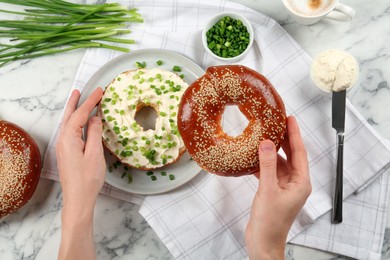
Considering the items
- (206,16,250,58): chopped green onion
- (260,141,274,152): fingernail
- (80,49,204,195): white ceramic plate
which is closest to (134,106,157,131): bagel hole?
(80,49,204,195): white ceramic plate

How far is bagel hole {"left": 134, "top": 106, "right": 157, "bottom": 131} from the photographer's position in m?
2.37

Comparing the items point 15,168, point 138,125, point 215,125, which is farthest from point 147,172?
point 15,168

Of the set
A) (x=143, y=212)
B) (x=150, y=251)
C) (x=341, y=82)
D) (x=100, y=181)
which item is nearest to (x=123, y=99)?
(x=100, y=181)

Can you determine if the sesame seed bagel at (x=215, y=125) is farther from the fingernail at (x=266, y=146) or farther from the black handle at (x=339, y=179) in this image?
the black handle at (x=339, y=179)

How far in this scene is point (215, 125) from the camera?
6.64 feet

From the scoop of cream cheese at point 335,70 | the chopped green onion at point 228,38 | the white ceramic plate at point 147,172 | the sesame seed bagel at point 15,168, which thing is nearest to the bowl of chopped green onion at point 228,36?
the chopped green onion at point 228,38

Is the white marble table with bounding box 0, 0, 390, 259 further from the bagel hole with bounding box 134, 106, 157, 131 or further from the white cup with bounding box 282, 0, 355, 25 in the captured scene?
the bagel hole with bounding box 134, 106, 157, 131

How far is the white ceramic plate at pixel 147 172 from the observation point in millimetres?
2316

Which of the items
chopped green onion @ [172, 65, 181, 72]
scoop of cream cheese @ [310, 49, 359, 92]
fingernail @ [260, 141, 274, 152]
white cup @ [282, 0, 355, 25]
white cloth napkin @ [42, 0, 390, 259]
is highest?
white cup @ [282, 0, 355, 25]

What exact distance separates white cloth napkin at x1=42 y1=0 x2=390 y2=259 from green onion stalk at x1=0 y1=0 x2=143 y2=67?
35 cm

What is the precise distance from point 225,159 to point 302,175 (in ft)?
1.04

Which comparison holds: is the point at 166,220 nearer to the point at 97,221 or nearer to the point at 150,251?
the point at 150,251

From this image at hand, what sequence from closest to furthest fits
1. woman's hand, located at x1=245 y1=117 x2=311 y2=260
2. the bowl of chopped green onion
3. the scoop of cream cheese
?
woman's hand, located at x1=245 y1=117 x2=311 y2=260, the scoop of cream cheese, the bowl of chopped green onion

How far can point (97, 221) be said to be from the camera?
2.41 meters
